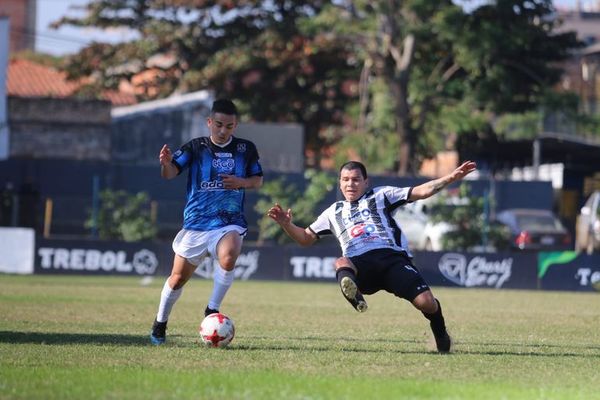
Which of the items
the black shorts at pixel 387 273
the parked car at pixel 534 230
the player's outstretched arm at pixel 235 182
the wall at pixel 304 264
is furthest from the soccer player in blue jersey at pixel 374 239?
the parked car at pixel 534 230

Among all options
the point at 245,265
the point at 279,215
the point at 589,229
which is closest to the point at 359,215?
the point at 279,215

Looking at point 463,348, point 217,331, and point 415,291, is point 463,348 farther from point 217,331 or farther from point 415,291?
point 217,331

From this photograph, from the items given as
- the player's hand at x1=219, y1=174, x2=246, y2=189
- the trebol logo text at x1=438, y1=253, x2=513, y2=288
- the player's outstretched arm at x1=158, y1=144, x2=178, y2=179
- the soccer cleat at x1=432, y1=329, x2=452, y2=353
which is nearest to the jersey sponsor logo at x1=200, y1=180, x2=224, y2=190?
the player's hand at x1=219, y1=174, x2=246, y2=189

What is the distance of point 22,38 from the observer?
3620 inches

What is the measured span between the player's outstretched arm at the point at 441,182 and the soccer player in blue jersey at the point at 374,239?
0.02 meters

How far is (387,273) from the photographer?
10.8 metres

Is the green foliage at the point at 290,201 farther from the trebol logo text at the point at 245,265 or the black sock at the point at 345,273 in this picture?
the black sock at the point at 345,273

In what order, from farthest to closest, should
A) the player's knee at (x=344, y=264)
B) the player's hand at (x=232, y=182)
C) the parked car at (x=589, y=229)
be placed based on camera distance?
the parked car at (x=589, y=229), the player's hand at (x=232, y=182), the player's knee at (x=344, y=264)

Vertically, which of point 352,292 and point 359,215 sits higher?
point 359,215

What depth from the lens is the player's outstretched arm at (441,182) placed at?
10.1 metres

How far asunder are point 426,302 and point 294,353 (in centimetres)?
121

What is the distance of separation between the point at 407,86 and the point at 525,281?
15725mm

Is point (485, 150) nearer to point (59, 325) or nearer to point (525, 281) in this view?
point (525, 281)

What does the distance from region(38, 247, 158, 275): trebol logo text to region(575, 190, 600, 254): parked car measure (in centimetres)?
1267
